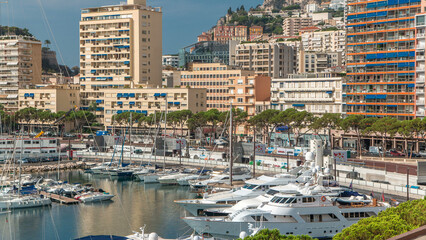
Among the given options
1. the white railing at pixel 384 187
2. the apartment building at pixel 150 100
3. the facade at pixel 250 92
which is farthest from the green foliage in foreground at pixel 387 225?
the facade at pixel 250 92

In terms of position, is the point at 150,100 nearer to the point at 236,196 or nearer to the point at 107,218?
the point at 107,218

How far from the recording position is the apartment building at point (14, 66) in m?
131

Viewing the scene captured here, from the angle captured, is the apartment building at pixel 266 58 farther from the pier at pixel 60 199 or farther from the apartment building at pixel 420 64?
the pier at pixel 60 199

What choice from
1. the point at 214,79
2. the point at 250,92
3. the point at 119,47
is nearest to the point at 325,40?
the point at 214,79

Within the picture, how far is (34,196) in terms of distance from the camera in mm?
57375

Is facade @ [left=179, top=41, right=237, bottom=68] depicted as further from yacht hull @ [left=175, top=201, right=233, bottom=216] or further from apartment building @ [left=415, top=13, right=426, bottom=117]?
yacht hull @ [left=175, top=201, right=233, bottom=216]

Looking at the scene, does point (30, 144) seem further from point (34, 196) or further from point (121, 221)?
point (121, 221)

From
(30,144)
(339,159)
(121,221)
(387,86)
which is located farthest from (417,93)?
(30,144)

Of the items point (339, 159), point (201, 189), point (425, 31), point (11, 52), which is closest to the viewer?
point (201, 189)

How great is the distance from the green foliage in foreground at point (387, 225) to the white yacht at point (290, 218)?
13.7 metres

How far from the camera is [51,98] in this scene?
410ft

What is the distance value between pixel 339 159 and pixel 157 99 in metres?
52.3

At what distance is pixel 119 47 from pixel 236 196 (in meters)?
80.5

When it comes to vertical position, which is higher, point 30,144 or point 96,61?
point 96,61
